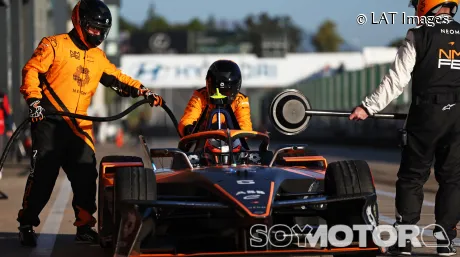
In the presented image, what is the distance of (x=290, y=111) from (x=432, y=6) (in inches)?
54.5

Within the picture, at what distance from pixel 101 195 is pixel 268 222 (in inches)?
80.1

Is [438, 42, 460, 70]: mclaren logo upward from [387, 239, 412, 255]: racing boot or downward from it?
upward

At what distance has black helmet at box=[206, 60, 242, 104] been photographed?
10.7 metres

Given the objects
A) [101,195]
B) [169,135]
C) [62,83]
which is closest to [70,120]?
[62,83]

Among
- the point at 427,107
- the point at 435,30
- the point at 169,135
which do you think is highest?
the point at 435,30

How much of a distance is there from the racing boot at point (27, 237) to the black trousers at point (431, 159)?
10.6 feet

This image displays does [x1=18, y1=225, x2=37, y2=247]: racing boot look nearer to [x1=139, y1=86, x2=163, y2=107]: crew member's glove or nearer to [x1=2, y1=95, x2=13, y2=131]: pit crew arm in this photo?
[x1=139, y1=86, x2=163, y2=107]: crew member's glove

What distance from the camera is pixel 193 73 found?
101750 mm

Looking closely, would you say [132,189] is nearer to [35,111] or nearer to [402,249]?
[402,249]

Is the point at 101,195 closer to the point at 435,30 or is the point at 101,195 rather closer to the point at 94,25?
the point at 94,25

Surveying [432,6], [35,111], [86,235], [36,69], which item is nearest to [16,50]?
[36,69]

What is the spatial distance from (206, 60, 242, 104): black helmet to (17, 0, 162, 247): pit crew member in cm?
108

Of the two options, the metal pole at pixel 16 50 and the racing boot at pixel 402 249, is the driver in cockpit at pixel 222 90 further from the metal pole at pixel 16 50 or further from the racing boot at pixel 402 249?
the metal pole at pixel 16 50

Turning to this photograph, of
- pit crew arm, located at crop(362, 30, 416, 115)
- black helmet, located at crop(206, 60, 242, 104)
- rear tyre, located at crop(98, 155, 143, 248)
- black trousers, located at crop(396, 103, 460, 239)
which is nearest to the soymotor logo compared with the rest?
black trousers, located at crop(396, 103, 460, 239)
